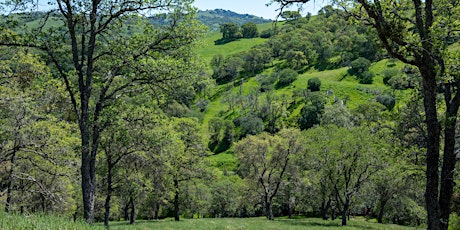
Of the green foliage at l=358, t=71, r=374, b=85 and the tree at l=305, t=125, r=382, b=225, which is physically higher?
the green foliage at l=358, t=71, r=374, b=85

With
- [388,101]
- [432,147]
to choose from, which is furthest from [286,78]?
[432,147]

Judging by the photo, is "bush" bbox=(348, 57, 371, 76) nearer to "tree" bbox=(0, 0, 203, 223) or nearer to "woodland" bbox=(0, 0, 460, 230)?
"woodland" bbox=(0, 0, 460, 230)

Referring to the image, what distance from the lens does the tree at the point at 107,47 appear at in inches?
564

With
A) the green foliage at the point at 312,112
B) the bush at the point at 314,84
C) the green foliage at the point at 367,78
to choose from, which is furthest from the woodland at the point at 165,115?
the green foliage at the point at 367,78

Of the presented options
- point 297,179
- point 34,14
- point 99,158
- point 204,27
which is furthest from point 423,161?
point 297,179

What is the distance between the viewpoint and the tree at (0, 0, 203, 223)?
14.3 meters

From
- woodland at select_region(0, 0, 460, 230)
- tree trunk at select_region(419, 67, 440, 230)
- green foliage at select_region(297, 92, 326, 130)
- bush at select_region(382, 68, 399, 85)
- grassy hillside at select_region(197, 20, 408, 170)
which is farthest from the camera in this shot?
bush at select_region(382, 68, 399, 85)

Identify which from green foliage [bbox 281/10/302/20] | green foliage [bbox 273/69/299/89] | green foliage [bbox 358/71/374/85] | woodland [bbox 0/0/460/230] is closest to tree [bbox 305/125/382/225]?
woodland [bbox 0/0/460/230]

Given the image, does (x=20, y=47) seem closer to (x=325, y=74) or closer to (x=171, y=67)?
(x=171, y=67)

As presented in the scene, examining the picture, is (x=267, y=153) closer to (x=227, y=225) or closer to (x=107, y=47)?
(x=227, y=225)

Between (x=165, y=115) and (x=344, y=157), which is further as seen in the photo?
(x=344, y=157)

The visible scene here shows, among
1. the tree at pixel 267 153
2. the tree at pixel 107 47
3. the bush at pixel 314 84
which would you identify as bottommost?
the tree at pixel 267 153

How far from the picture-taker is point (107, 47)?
50.7 feet

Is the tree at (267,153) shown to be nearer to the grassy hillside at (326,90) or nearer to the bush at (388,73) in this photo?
the grassy hillside at (326,90)
